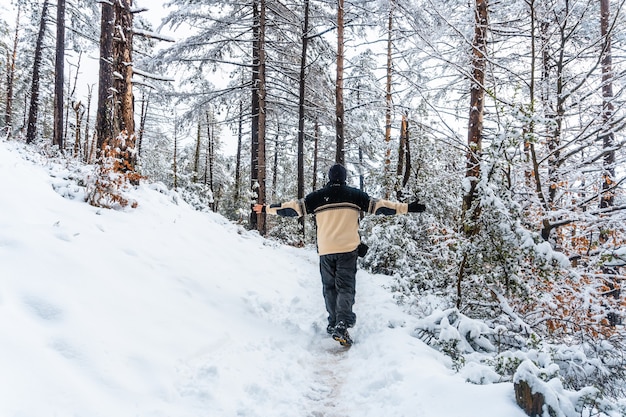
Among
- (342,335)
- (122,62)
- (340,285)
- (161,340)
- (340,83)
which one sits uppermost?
(340,83)

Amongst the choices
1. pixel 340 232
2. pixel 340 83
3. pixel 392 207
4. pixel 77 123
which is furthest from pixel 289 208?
pixel 77 123

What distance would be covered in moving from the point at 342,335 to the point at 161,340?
83.9 inches

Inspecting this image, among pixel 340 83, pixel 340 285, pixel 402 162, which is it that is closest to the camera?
pixel 340 285

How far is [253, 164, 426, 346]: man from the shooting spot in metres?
4.72

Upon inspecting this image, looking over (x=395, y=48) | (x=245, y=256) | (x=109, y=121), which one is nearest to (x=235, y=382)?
(x=245, y=256)

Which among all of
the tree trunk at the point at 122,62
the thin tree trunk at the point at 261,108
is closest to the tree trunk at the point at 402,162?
the thin tree trunk at the point at 261,108

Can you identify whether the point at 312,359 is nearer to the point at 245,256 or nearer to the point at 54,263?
the point at 54,263

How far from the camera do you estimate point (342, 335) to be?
4367 mm

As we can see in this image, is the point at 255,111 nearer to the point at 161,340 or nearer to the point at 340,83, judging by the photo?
the point at 340,83

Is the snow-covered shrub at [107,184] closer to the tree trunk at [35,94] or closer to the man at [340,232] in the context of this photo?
the man at [340,232]

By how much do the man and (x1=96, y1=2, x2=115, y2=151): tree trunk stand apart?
13.9 ft

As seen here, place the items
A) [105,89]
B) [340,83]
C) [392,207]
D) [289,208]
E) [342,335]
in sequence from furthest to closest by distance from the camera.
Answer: [340,83], [105,89], [289,208], [392,207], [342,335]

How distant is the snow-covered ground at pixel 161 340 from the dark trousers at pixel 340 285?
31 centimetres

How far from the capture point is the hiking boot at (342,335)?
4336 millimetres
